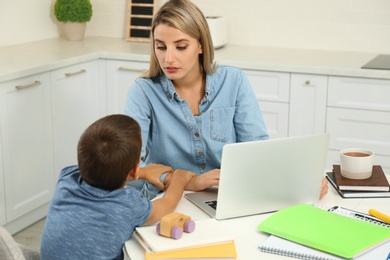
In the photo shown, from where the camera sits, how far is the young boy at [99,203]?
65.2 inches

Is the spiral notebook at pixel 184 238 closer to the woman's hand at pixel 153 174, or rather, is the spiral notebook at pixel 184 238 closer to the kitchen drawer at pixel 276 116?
the woman's hand at pixel 153 174

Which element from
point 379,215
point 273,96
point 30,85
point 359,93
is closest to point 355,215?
point 379,215

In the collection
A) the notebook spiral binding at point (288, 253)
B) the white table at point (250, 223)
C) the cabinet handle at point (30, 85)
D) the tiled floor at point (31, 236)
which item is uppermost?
the cabinet handle at point (30, 85)

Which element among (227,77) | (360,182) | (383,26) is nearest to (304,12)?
(383,26)

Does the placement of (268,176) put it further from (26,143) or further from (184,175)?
(26,143)

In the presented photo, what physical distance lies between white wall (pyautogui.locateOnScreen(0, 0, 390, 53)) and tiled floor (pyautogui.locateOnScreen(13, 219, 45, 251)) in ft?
3.91

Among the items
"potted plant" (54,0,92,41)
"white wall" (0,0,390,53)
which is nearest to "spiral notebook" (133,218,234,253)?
"white wall" (0,0,390,53)

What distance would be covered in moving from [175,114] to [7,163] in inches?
55.5

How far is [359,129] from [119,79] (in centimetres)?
142

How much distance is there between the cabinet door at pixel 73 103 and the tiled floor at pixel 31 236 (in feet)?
1.08

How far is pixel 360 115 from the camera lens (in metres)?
3.51

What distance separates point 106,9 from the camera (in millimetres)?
4633

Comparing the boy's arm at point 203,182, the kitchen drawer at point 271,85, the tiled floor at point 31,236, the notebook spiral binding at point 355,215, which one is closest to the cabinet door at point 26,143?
the tiled floor at point 31,236

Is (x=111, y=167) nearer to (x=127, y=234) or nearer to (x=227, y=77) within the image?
(x=127, y=234)
